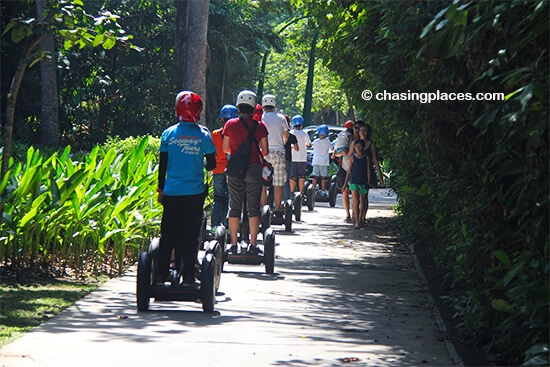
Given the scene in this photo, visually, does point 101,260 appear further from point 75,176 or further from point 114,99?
point 114,99

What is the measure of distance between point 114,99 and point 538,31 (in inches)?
969

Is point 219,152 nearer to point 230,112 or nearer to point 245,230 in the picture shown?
point 230,112

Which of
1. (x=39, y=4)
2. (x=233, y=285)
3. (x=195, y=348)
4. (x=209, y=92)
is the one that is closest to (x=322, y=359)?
(x=195, y=348)

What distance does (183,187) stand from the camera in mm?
8773

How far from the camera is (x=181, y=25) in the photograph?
2759 centimetres

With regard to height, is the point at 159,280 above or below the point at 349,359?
above

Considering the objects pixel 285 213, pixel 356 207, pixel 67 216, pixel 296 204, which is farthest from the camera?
pixel 296 204

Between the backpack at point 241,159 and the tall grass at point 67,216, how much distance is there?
3.30 feet

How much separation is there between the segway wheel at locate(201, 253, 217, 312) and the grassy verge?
1205mm

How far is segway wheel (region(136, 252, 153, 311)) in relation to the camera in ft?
28.0

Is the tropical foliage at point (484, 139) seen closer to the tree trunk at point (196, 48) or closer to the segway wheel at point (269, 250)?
the segway wheel at point (269, 250)

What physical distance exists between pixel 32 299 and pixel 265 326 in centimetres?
219

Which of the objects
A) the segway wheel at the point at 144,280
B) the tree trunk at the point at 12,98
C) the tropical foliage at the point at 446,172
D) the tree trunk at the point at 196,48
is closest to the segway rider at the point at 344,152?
the tropical foliage at the point at 446,172

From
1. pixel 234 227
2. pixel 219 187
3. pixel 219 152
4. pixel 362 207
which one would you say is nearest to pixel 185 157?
A: pixel 234 227
